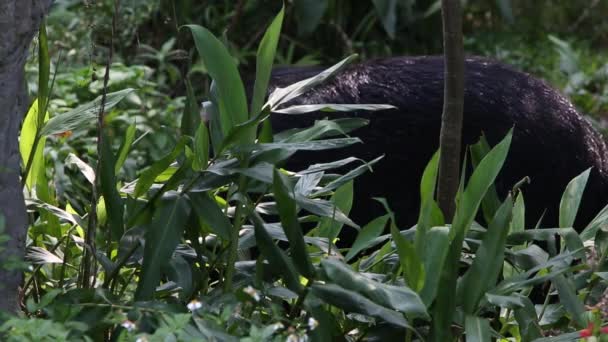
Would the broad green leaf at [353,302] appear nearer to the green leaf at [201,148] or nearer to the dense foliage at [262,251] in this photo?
the dense foliage at [262,251]

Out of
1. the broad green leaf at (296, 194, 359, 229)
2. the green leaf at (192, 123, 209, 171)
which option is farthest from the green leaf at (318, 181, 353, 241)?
the green leaf at (192, 123, 209, 171)

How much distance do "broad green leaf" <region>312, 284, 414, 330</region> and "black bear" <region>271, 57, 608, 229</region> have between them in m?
1.21

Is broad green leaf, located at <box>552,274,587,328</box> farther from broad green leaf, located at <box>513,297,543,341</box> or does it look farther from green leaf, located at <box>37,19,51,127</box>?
green leaf, located at <box>37,19,51,127</box>

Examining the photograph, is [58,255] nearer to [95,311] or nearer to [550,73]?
[95,311]

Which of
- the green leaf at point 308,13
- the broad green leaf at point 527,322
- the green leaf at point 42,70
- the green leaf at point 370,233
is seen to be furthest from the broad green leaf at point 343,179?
the green leaf at point 308,13

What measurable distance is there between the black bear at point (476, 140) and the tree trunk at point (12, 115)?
3.88 ft

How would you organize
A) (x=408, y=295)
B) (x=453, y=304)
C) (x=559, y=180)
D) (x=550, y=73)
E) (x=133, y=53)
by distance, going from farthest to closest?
(x=550, y=73)
(x=133, y=53)
(x=559, y=180)
(x=453, y=304)
(x=408, y=295)

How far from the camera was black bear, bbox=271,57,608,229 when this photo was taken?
3293mm

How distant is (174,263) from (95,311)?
0.24 m

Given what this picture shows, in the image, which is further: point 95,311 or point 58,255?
point 58,255

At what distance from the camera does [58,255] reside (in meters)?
2.63

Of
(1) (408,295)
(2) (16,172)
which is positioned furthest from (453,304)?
(2) (16,172)

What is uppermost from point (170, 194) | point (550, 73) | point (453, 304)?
point (170, 194)

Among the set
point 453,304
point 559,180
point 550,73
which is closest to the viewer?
point 453,304
